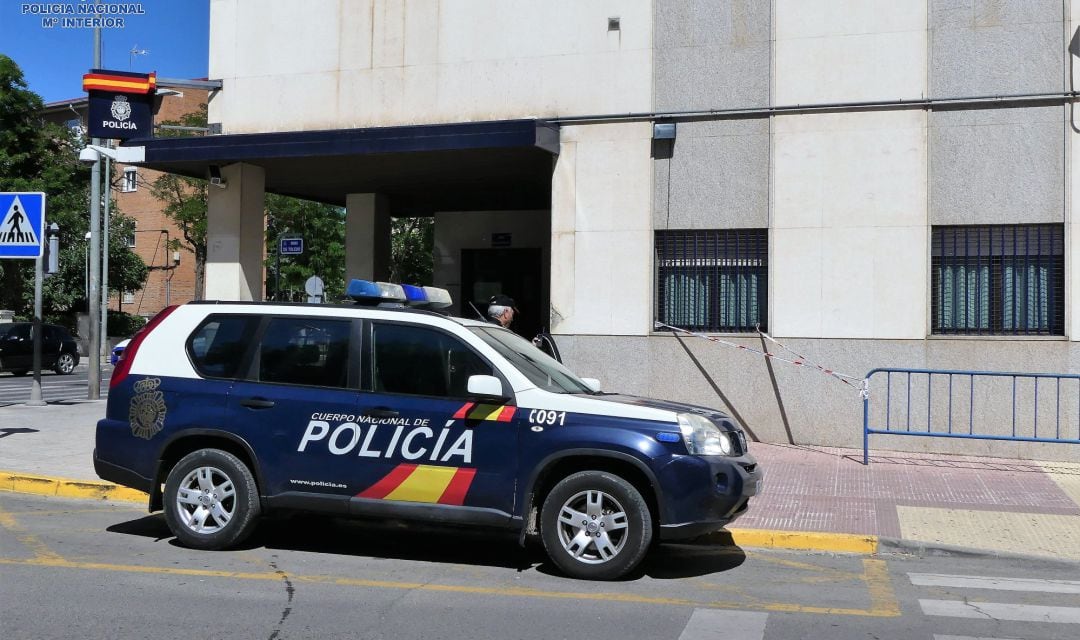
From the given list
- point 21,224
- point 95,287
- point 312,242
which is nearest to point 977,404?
point 21,224

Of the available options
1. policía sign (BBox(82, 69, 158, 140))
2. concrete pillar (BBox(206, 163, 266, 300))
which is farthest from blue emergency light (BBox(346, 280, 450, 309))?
policía sign (BBox(82, 69, 158, 140))

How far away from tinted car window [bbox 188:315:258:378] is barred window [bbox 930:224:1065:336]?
8590mm

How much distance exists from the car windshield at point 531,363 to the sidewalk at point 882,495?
6.17 ft

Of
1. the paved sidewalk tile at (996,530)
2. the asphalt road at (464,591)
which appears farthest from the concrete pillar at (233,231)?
the paved sidewalk tile at (996,530)

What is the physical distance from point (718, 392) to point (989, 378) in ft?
10.5

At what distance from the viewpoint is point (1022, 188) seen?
1233cm

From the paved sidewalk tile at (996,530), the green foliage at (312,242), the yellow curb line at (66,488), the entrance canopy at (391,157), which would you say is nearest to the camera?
the paved sidewalk tile at (996,530)

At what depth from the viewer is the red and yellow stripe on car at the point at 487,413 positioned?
7.07m

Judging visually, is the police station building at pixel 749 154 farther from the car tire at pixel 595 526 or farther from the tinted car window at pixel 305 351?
the car tire at pixel 595 526

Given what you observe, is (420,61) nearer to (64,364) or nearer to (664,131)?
(664,131)

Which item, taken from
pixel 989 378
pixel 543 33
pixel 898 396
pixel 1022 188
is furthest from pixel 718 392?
pixel 543 33

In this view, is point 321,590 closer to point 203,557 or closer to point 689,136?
point 203,557

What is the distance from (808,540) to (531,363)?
2.64m

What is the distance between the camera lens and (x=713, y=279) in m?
13.7
